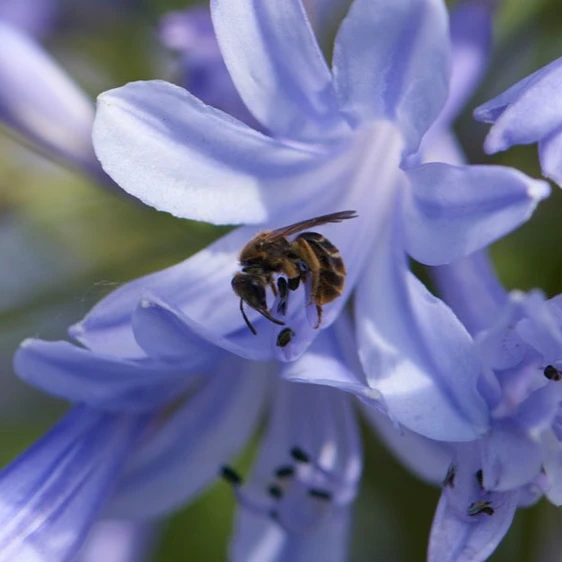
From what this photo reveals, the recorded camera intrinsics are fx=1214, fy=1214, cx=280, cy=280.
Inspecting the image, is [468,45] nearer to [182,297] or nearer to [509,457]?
[182,297]

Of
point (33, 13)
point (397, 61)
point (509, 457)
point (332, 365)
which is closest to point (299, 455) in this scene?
point (332, 365)

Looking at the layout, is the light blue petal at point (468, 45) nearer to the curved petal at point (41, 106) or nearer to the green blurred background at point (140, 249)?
the green blurred background at point (140, 249)

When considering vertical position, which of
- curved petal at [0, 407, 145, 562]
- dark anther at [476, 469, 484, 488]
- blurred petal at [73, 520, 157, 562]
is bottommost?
blurred petal at [73, 520, 157, 562]

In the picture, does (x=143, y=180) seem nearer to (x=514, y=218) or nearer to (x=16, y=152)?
(x=514, y=218)

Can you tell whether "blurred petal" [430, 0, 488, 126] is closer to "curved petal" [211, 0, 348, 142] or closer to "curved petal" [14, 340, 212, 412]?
"curved petal" [211, 0, 348, 142]

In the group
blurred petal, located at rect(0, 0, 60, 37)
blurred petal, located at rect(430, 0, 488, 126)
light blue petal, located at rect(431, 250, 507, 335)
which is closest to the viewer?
light blue petal, located at rect(431, 250, 507, 335)

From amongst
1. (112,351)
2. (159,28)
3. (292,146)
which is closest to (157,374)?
(112,351)

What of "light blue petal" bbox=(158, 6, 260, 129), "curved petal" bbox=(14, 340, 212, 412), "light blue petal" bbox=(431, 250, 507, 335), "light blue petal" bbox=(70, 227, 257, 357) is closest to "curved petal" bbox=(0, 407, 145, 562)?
"curved petal" bbox=(14, 340, 212, 412)

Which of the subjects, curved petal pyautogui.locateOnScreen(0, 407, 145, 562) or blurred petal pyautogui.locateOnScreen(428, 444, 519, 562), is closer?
blurred petal pyautogui.locateOnScreen(428, 444, 519, 562)
